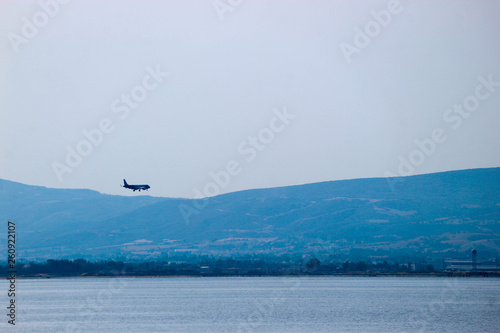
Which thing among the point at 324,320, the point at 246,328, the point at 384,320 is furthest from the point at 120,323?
the point at 384,320

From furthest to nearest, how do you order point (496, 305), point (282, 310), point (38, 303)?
point (38, 303), point (496, 305), point (282, 310)

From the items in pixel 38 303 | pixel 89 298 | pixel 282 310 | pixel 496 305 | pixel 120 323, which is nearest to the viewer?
pixel 120 323

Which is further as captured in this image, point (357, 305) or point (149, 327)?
point (357, 305)

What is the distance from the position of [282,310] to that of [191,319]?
46.7ft

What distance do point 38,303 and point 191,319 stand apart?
128 feet

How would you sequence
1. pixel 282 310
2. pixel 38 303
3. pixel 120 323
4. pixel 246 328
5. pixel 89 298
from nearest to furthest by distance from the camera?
pixel 246 328 → pixel 120 323 → pixel 282 310 → pixel 38 303 → pixel 89 298

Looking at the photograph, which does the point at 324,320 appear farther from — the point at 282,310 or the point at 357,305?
the point at 357,305

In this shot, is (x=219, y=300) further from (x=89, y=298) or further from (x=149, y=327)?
(x=149, y=327)

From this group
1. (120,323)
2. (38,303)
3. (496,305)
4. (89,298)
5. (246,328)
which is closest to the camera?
(246,328)

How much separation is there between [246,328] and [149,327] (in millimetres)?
10076

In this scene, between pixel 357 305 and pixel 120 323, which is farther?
pixel 357 305

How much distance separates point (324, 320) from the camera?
279 feet

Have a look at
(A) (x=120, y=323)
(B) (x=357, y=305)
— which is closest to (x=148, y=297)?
(B) (x=357, y=305)

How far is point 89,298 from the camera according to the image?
422 feet
